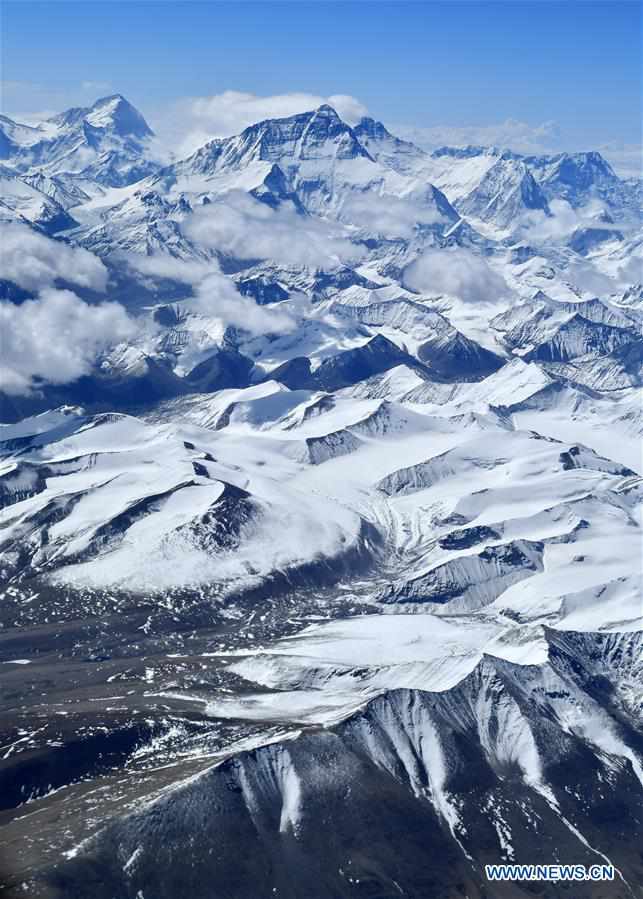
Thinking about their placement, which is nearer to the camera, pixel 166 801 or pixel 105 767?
pixel 166 801

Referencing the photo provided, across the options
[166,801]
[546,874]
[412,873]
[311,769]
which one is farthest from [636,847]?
[166,801]

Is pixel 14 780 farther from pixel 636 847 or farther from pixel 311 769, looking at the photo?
pixel 636 847

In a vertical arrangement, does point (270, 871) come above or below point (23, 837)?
below

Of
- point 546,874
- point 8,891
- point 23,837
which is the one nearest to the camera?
point 8,891

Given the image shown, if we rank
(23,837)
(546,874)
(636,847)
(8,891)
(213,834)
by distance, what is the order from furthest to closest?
(636,847)
(546,874)
(213,834)
(23,837)
(8,891)

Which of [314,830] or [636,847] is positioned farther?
[636,847]

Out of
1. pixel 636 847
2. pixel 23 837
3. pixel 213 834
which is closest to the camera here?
pixel 23 837

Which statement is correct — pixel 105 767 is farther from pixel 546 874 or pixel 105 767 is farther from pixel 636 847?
pixel 636 847

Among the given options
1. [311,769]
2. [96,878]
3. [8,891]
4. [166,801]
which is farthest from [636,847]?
[8,891]

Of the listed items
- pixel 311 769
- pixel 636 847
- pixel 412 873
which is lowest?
pixel 636 847
